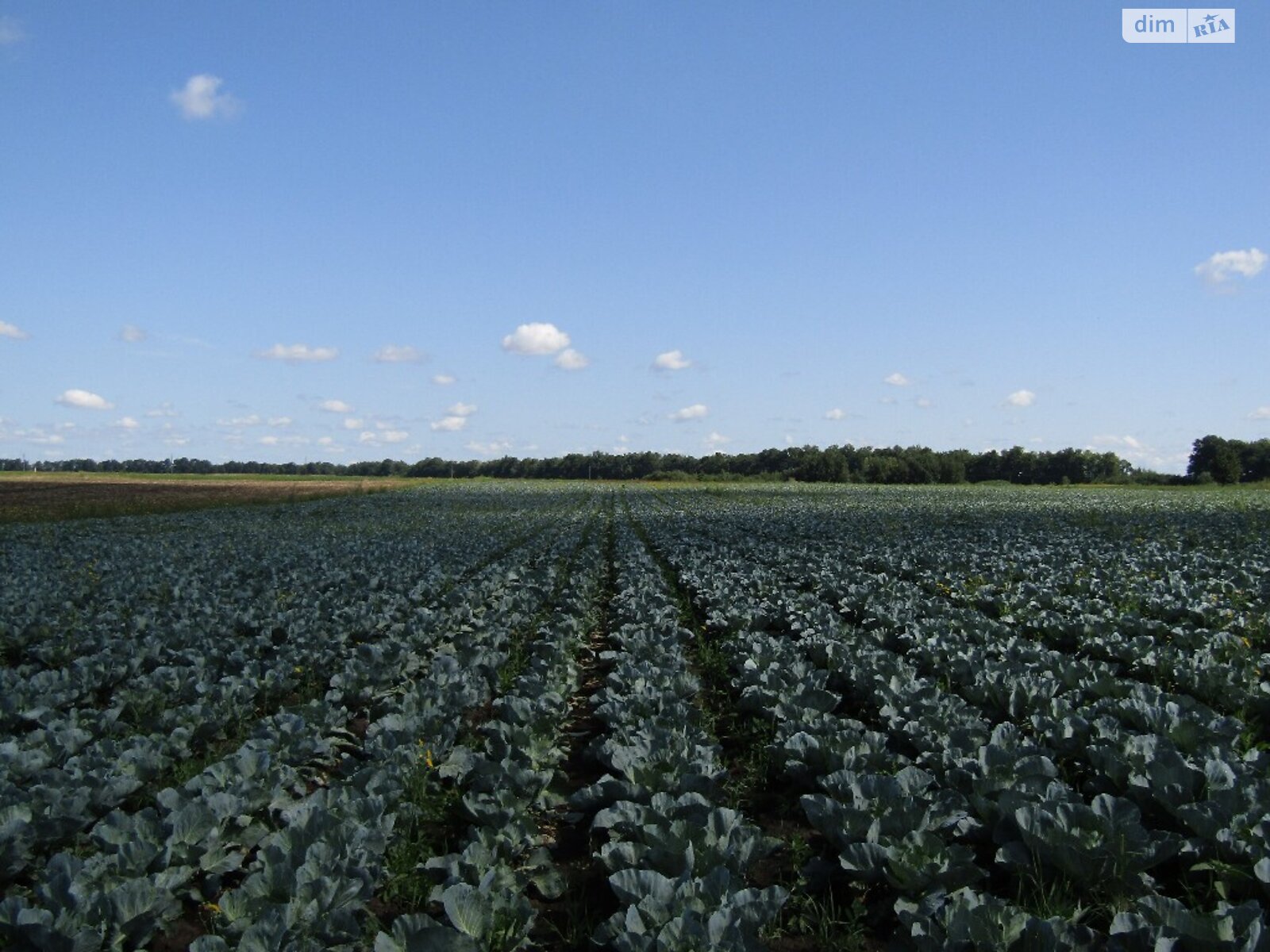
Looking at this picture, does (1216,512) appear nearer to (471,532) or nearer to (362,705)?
(471,532)

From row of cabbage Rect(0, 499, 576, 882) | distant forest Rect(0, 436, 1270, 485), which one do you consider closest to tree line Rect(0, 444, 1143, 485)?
distant forest Rect(0, 436, 1270, 485)

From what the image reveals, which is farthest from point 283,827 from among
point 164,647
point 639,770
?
point 164,647

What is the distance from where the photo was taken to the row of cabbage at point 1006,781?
335 cm

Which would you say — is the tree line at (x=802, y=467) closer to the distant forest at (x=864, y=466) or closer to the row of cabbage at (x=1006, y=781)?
the distant forest at (x=864, y=466)

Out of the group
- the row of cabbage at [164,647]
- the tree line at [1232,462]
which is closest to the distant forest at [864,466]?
the tree line at [1232,462]

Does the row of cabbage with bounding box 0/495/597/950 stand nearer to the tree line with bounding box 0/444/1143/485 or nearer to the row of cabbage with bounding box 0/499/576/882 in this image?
the row of cabbage with bounding box 0/499/576/882

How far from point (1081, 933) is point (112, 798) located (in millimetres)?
5176

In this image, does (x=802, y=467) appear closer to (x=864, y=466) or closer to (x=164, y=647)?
(x=864, y=466)

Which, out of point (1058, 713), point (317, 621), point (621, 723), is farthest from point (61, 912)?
point (317, 621)

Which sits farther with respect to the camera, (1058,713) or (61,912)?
(1058,713)

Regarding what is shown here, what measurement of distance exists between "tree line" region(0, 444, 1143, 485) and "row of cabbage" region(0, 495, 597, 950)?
9730 cm

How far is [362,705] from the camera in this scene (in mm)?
7773

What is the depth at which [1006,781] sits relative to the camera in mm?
4609

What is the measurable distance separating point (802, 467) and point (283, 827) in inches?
4332
